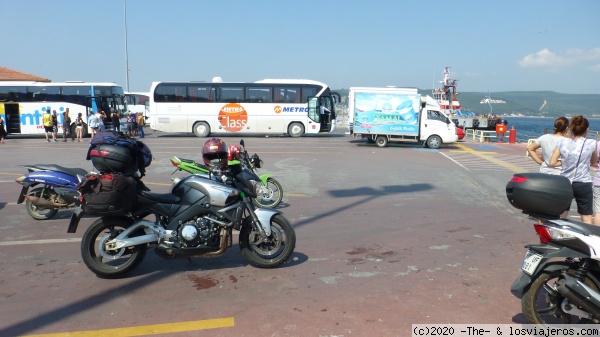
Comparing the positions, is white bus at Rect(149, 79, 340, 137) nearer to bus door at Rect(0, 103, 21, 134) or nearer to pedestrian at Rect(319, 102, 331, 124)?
pedestrian at Rect(319, 102, 331, 124)

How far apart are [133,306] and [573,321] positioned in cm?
367

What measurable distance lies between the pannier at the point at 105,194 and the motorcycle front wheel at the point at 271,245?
1285 millimetres

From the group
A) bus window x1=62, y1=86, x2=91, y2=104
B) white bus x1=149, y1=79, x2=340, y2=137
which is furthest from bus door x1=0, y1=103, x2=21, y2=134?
white bus x1=149, y1=79, x2=340, y2=137

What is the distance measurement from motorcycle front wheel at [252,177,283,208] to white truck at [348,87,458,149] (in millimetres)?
13894

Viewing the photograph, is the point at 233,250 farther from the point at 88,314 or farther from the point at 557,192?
the point at 557,192

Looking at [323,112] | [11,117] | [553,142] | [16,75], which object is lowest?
[553,142]

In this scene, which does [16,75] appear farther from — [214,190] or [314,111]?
[214,190]

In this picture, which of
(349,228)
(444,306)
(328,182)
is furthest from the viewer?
(328,182)

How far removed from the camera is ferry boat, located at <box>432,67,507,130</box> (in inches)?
1879

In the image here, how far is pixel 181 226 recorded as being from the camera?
473cm

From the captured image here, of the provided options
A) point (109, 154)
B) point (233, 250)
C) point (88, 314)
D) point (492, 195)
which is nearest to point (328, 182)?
point (492, 195)

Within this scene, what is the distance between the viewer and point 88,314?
3912mm

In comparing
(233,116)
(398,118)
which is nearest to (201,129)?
(233,116)

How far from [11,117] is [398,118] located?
21.3 meters
